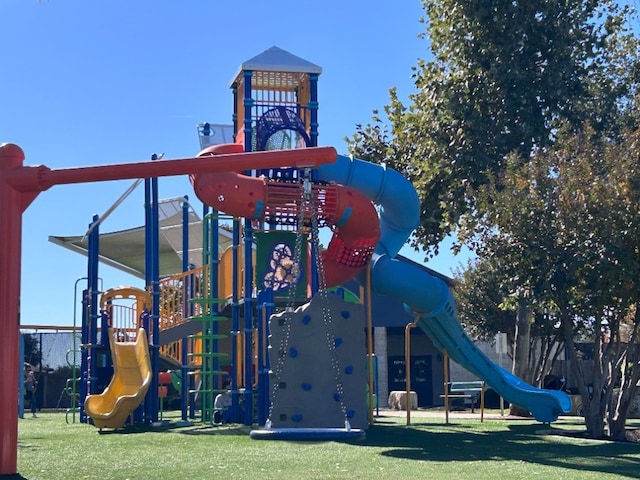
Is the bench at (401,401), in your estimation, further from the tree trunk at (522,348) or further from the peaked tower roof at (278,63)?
the peaked tower roof at (278,63)

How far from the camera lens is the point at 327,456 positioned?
12664 millimetres

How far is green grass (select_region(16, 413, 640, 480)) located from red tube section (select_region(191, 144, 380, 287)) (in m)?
3.64

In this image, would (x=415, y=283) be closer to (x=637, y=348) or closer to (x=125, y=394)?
(x=637, y=348)

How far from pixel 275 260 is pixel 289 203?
169 cm

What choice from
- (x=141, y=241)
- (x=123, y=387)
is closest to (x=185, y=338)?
(x=123, y=387)

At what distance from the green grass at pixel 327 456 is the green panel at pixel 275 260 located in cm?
276

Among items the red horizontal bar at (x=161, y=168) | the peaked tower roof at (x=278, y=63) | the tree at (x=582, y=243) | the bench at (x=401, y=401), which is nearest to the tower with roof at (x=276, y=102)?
the peaked tower roof at (x=278, y=63)

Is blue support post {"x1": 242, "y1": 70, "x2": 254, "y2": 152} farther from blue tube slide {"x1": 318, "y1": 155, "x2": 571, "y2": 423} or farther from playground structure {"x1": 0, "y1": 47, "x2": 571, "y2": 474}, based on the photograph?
blue tube slide {"x1": 318, "y1": 155, "x2": 571, "y2": 423}

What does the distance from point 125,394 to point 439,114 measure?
9.41m

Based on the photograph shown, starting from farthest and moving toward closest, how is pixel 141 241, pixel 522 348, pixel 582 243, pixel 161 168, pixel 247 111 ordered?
pixel 141 241 → pixel 522 348 → pixel 247 111 → pixel 582 243 → pixel 161 168

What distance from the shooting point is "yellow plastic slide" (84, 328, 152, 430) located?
18656 millimetres

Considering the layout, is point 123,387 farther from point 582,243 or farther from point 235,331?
point 582,243

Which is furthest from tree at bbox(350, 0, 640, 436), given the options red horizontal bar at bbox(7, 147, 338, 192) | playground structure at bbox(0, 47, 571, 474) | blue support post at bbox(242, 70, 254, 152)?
red horizontal bar at bbox(7, 147, 338, 192)

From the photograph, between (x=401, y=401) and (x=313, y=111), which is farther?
(x=401, y=401)
